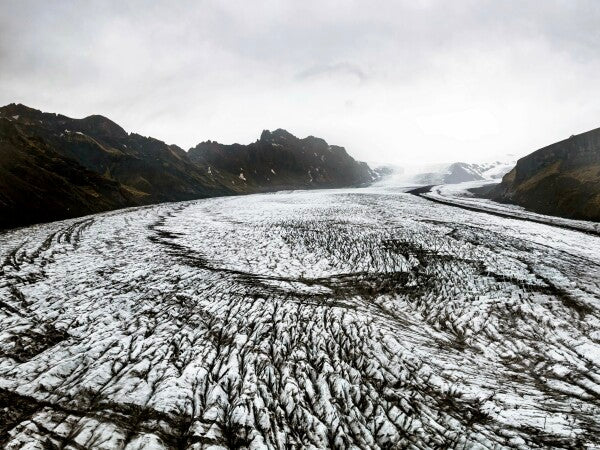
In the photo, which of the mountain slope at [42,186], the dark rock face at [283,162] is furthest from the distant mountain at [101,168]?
the dark rock face at [283,162]

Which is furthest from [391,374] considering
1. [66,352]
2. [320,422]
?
[66,352]

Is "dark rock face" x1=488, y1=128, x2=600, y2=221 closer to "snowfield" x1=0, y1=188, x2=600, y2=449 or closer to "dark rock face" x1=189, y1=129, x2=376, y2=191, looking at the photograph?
"snowfield" x1=0, y1=188, x2=600, y2=449

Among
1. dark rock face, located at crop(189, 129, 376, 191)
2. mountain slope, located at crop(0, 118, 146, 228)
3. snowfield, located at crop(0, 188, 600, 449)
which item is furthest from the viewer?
dark rock face, located at crop(189, 129, 376, 191)

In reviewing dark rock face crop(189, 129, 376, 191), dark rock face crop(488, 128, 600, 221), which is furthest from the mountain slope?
dark rock face crop(189, 129, 376, 191)

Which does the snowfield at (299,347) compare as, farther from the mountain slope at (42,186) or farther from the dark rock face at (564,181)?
the dark rock face at (564,181)

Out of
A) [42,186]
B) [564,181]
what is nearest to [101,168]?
[42,186]

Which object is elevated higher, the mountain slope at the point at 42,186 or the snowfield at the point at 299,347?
the mountain slope at the point at 42,186
